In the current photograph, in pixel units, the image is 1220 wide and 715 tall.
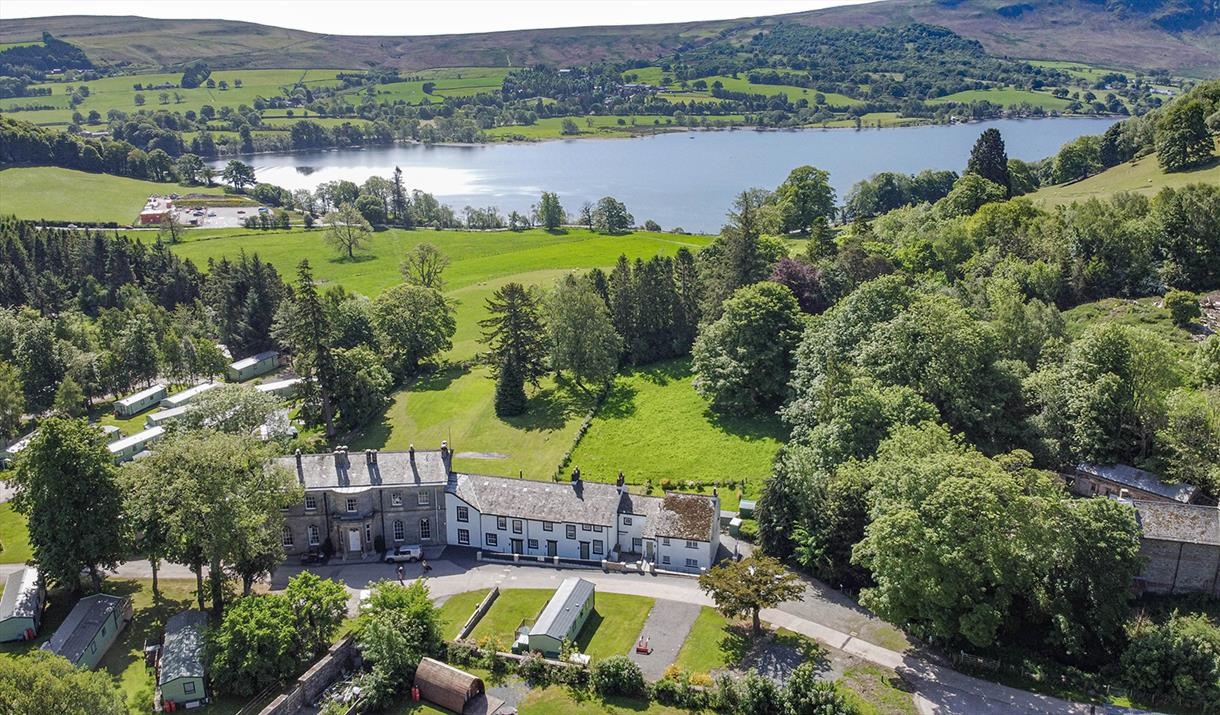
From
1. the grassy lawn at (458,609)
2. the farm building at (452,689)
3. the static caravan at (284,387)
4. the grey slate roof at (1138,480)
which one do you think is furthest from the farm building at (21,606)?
the grey slate roof at (1138,480)

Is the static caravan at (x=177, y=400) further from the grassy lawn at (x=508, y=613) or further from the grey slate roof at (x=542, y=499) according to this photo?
the grassy lawn at (x=508, y=613)

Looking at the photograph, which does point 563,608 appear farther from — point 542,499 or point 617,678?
point 542,499

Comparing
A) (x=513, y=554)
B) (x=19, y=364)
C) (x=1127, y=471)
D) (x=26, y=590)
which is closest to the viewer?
(x=26, y=590)

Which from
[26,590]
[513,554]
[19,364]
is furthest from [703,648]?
[19,364]

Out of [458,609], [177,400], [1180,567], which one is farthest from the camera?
[177,400]

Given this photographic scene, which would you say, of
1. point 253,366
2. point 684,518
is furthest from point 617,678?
point 253,366

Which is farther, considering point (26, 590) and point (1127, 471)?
point (1127, 471)

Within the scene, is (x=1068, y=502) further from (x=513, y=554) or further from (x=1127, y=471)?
(x=513, y=554)

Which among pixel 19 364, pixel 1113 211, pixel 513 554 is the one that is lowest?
pixel 513 554

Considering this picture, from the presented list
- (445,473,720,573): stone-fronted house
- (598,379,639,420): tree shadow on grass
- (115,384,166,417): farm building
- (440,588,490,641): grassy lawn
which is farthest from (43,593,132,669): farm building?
(598,379,639,420): tree shadow on grass
